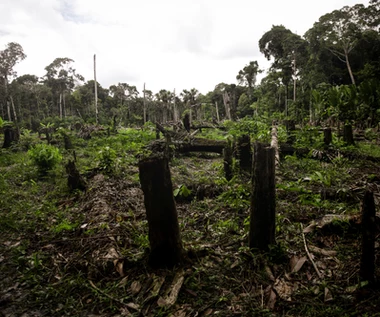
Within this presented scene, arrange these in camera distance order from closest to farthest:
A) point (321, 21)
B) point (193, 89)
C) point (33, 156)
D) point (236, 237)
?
point (236, 237), point (33, 156), point (321, 21), point (193, 89)

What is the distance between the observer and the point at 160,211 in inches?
106

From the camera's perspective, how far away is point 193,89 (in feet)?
164

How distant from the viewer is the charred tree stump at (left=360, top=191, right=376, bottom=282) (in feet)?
6.83

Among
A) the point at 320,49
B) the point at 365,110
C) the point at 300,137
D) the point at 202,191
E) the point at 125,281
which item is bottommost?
the point at 125,281

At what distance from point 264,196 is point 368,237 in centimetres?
99

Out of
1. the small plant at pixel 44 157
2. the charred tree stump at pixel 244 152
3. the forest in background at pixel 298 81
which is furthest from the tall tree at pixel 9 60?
the charred tree stump at pixel 244 152

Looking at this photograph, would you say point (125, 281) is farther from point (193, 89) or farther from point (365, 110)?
point (193, 89)

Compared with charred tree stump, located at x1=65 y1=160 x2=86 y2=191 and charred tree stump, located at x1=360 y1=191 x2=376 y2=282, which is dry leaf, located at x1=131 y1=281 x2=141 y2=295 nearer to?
charred tree stump, located at x1=360 y1=191 x2=376 y2=282

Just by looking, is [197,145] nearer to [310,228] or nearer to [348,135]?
[348,135]

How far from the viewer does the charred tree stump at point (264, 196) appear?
2.78m

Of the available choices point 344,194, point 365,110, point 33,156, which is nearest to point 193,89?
point 365,110

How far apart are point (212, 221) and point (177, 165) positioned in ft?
13.4

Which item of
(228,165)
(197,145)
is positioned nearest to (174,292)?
(228,165)

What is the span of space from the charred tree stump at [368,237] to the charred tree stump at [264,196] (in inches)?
34.2
